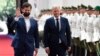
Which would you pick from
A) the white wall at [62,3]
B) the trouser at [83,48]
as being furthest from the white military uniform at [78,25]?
the white wall at [62,3]

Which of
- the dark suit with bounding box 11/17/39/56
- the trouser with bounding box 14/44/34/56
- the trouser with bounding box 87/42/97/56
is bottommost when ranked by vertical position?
the trouser with bounding box 87/42/97/56

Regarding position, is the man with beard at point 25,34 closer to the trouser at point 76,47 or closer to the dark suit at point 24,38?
the dark suit at point 24,38

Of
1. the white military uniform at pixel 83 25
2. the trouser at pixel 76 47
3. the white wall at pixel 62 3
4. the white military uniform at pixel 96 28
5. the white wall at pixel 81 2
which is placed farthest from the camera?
the white wall at pixel 62 3

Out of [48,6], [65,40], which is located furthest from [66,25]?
[48,6]

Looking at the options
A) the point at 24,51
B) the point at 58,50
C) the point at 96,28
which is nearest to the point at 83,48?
the point at 96,28

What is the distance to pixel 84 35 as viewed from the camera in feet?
31.4

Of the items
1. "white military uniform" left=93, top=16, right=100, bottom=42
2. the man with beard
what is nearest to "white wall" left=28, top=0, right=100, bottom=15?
"white military uniform" left=93, top=16, right=100, bottom=42

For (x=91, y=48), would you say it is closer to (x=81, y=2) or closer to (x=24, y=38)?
(x=24, y=38)

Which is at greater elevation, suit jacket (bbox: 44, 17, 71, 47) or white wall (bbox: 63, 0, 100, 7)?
suit jacket (bbox: 44, 17, 71, 47)

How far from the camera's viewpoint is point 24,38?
8.12 meters

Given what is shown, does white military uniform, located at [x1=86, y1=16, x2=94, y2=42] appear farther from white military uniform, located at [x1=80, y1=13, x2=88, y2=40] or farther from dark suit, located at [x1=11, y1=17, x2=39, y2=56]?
dark suit, located at [x1=11, y1=17, x2=39, y2=56]

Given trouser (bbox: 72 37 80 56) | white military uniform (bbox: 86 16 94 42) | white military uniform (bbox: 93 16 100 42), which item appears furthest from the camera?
trouser (bbox: 72 37 80 56)

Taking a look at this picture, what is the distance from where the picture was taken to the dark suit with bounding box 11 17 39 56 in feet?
26.6

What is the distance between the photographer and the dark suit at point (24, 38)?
319 inches
